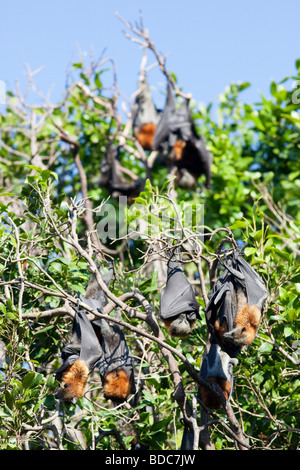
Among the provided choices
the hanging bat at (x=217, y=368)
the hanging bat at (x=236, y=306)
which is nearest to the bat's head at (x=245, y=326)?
the hanging bat at (x=236, y=306)

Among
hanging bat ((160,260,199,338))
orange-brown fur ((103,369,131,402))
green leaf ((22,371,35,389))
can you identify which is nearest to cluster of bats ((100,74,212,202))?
hanging bat ((160,260,199,338))

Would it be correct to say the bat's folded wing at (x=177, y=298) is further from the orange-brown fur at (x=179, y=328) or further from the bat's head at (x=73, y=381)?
the bat's head at (x=73, y=381)

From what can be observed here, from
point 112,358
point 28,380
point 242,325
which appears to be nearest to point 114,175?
point 112,358

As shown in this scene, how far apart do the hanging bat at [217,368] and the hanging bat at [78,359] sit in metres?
0.73

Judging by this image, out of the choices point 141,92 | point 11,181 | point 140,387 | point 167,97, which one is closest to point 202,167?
point 167,97

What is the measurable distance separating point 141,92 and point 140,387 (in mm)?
5186

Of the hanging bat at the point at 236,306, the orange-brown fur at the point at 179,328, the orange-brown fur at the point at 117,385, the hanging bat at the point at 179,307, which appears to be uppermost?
the hanging bat at the point at 236,306

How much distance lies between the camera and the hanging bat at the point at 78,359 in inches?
189

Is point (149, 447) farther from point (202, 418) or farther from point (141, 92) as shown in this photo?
point (141, 92)

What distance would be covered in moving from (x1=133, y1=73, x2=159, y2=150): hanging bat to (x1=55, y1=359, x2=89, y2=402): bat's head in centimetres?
485

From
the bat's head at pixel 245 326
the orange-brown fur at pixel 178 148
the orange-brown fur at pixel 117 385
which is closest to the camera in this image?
the bat's head at pixel 245 326

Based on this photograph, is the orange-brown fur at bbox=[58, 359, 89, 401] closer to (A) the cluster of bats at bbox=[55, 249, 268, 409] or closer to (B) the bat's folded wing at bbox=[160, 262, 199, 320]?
(A) the cluster of bats at bbox=[55, 249, 268, 409]

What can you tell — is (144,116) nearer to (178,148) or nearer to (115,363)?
(178,148)

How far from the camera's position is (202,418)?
475 cm
